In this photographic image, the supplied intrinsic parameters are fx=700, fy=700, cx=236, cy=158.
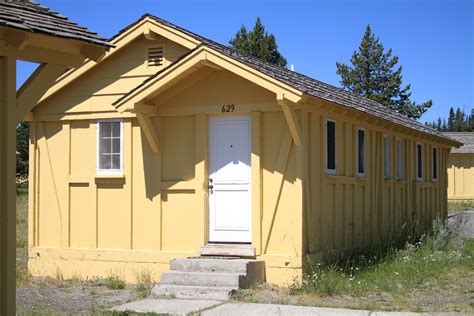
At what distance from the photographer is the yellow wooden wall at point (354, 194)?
12.1 metres

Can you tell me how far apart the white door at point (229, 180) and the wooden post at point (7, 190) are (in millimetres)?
5730

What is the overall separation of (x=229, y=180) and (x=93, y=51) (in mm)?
4980

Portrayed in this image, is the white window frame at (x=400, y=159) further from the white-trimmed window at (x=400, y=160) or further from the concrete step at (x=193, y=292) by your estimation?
the concrete step at (x=193, y=292)

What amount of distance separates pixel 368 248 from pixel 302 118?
13.2 ft

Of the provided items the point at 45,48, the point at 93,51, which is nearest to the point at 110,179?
the point at 93,51

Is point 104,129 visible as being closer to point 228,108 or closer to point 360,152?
point 228,108

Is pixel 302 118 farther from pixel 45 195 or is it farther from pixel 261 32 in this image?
pixel 261 32

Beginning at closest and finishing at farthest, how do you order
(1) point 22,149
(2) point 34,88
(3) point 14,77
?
(3) point 14,77
(2) point 34,88
(1) point 22,149

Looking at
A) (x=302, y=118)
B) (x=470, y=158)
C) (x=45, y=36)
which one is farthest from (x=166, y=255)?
(x=470, y=158)

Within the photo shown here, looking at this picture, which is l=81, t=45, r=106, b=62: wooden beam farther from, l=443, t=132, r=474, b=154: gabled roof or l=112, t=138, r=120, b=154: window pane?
l=443, t=132, r=474, b=154: gabled roof

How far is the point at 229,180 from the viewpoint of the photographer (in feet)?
40.3

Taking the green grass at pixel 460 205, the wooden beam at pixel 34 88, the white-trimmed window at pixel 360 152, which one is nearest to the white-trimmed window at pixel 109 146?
the white-trimmed window at pixel 360 152

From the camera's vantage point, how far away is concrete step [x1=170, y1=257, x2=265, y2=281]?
11.2 m

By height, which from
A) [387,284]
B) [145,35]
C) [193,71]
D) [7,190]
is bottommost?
[387,284]
